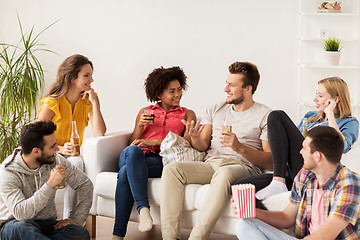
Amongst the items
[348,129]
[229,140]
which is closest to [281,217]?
[229,140]

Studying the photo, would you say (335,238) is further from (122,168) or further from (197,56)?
(197,56)

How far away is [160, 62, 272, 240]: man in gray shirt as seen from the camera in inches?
116

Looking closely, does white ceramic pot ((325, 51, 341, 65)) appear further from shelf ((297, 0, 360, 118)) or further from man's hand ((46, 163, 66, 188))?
man's hand ((46, 163, 66, 188))

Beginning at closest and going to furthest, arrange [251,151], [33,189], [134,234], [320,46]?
[33,189] → [251,151] → [134,234] → [320,46]

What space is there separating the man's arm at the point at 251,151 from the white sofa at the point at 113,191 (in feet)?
0.99

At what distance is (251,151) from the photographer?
3221mm

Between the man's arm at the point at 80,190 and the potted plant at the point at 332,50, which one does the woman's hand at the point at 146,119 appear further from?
the potted plant at the point at 332,50

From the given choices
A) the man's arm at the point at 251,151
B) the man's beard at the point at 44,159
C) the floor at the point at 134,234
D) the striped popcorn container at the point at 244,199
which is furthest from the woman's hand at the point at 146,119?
the striped popcorn container at the point at 244,199

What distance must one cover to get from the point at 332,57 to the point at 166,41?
1.51 m

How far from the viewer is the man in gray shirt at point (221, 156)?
9.67 feet

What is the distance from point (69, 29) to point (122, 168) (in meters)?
2.22

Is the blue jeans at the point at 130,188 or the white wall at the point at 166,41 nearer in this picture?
the blue jeans at the point at 130,188

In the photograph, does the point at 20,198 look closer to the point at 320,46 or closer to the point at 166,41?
the point at 166,41

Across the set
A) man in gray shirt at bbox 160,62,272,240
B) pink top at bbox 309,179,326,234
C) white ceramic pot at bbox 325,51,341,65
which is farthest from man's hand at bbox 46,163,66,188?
white ceramic pot at bbox 325,51,341,65
